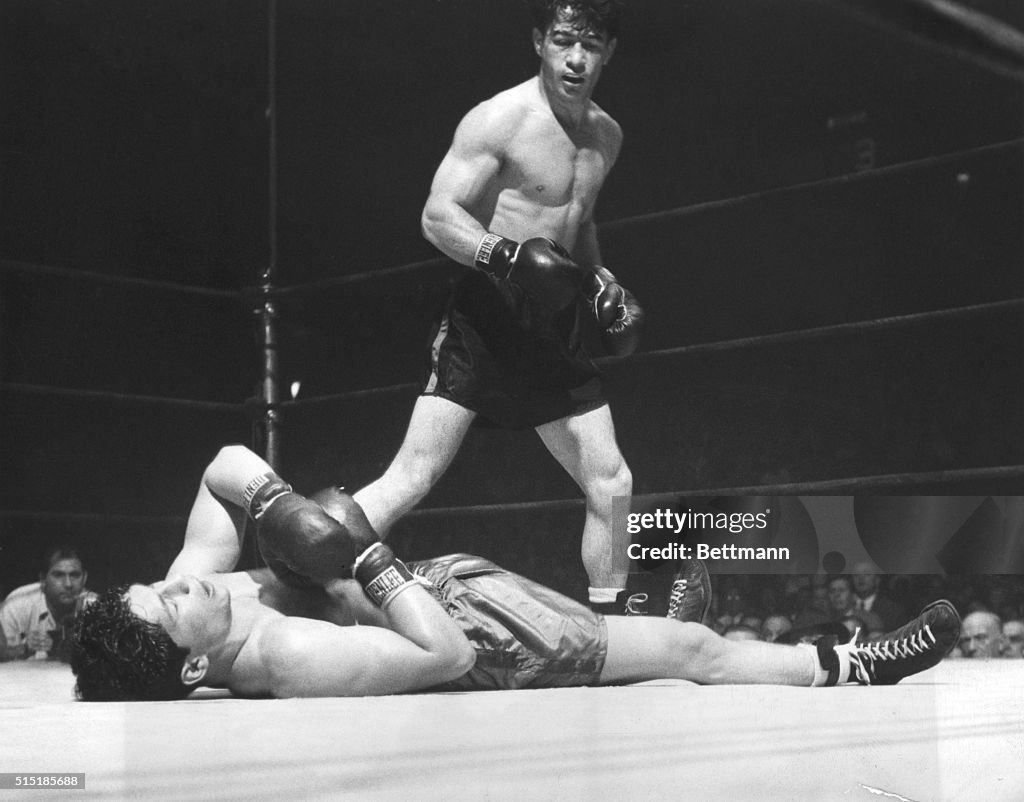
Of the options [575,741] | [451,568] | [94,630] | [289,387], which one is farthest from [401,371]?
[575,741]

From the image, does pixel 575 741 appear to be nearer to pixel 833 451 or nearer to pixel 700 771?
pixel 700 771

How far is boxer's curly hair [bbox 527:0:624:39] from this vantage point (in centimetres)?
245

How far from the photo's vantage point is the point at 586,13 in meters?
2.47

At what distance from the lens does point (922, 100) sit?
2.51 m

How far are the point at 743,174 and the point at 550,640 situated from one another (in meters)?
1.10

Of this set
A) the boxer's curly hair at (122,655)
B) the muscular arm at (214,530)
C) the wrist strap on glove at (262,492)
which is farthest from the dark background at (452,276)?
the boxer's curly hair at (122,655)

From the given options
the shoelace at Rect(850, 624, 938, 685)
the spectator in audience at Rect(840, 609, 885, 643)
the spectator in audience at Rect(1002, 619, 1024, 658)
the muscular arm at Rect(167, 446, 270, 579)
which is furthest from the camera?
the spectator in audience at Rect(1002, 619, 1024, 658)

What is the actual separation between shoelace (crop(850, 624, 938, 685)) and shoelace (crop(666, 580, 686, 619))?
1.02 ft

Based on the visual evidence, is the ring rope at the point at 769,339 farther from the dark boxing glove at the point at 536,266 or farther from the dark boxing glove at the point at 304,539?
the dark boxing glove at the point at 304,539

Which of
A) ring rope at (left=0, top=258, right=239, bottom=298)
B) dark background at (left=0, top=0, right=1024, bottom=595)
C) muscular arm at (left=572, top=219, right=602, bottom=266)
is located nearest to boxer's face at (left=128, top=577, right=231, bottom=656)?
dark background at (left=0, top=0, right=1024, bottom=595)

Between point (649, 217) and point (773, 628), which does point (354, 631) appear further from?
point (649, 217)

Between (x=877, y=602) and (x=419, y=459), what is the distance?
90 centimetres

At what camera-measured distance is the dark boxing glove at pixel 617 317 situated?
2.46m

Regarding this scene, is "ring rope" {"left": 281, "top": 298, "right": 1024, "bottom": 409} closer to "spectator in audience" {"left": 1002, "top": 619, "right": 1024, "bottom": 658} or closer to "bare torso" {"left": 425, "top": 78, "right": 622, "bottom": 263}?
"bare torso" {"left": 425, "top": 78, "right": 622, "bottom": 263}
